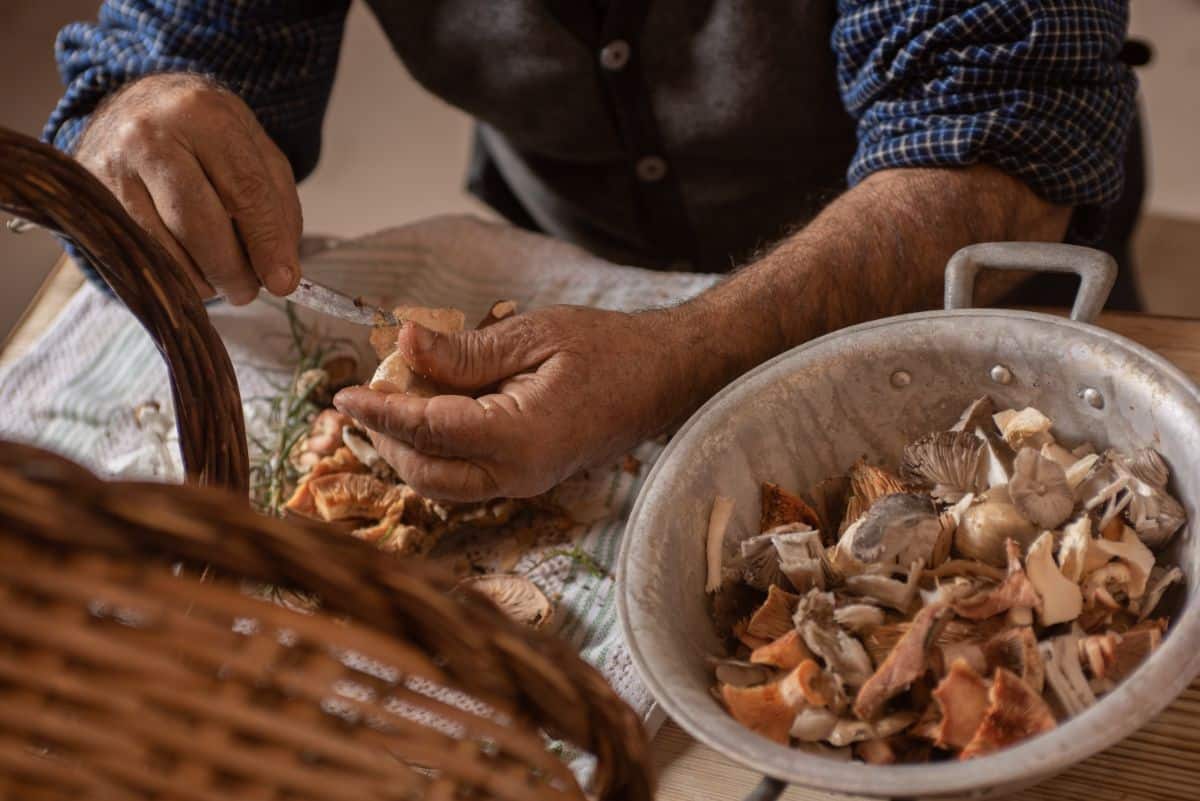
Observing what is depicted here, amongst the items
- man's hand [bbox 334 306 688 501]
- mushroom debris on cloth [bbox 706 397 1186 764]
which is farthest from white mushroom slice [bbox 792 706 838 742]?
man's hand [bbox 334 306 688 501]

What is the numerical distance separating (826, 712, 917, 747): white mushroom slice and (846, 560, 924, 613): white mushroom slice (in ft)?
0.18

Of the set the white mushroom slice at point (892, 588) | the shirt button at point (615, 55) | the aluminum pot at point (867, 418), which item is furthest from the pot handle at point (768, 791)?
the shirt button at point (615, 55)

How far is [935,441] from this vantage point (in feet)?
1.92

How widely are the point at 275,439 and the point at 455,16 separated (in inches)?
16.1

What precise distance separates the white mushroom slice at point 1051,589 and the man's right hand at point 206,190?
490mm

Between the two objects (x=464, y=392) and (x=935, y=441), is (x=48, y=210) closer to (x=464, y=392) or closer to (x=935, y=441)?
(x=464, y=392)

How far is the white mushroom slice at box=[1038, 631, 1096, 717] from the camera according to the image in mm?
474

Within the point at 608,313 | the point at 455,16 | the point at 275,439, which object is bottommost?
the point at 275,439

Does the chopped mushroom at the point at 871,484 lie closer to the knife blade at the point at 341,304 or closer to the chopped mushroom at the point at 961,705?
the chopped mushroom at the point at 961,705

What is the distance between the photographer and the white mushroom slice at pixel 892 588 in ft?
1.73

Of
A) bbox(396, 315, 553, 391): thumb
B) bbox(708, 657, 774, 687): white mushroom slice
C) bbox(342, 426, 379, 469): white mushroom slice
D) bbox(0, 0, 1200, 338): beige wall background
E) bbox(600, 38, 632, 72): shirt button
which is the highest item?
bbox(600, 38, 632, 72): shirt button

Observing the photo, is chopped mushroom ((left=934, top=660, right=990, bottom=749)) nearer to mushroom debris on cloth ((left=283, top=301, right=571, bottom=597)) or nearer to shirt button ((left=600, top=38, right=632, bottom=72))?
mushroom debris on cloth ((left=283, top=301, right=571, bottom=597))

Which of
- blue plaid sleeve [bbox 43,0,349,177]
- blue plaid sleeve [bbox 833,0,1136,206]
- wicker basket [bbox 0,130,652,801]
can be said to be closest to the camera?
wicker basket [bbox 0,130,652,801]

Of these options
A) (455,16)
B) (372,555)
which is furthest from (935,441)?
(455,16)
